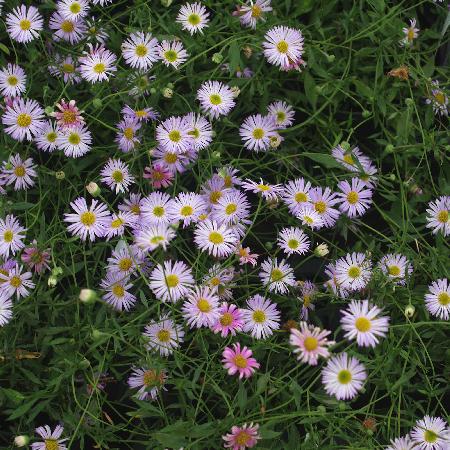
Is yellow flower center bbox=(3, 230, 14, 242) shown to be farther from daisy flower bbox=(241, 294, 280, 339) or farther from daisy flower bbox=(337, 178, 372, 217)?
daisy flower bbox=(337, 178, 372, 217)

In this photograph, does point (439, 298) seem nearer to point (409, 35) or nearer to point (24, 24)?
point (409, 35)

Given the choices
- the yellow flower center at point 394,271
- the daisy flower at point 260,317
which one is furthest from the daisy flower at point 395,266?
the daisy flower at point 260,317

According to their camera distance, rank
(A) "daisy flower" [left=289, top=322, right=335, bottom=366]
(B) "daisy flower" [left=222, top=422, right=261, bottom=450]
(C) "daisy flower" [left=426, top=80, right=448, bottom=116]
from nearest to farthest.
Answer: (A) "daisy flower" [left=289, top=322, right=335, bottom=366], (B) "daisy flower" [left=222, top=422, right=261, bottom=450], (C) "daisy flower" [left=426, top=80, right=448, bottom=116]

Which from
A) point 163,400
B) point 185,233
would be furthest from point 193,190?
point 163,400

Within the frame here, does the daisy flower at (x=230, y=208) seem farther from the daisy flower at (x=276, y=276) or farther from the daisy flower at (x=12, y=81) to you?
the daisy flower at (x=12, y=81)

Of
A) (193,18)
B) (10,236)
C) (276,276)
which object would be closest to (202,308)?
(276,276)

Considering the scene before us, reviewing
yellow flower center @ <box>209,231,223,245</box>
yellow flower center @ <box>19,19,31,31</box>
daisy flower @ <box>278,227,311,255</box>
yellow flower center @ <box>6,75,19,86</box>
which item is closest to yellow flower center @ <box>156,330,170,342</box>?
yellow flower center @ <box>209,231,223,245</box>
